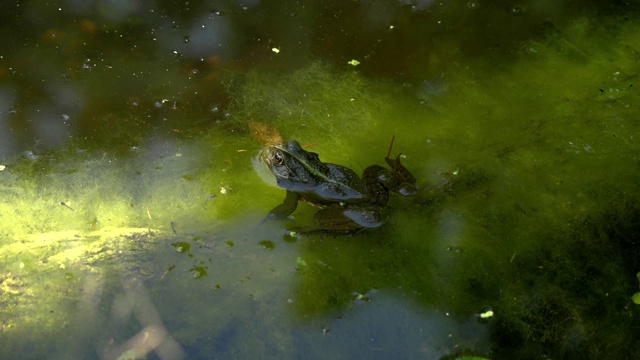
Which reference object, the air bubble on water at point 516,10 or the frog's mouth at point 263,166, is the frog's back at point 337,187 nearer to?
the frog's mouth at point 263,166

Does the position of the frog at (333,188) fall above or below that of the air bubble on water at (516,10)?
below

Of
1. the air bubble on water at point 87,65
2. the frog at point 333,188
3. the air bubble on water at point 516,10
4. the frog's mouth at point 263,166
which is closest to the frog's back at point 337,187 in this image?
the frog at point 333,188

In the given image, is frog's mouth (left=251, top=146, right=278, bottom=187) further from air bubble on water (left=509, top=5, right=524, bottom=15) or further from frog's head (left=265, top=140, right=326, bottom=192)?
air bubble on water (left=509, top=5, right=524, bottom=15)

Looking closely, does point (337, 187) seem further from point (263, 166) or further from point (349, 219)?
point (263, 166)

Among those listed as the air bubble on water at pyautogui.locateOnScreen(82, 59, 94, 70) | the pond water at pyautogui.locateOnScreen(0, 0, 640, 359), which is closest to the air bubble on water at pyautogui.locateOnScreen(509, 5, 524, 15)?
the pond water at pyautogui.locateOnScreen(0, 0, 640, 359)

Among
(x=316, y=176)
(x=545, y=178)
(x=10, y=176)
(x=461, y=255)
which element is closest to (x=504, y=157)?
(x=545, y=178)

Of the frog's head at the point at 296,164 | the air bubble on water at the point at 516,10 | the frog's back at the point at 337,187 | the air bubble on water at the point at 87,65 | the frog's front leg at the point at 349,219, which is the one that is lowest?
the frog's front leg at the point at 349,219

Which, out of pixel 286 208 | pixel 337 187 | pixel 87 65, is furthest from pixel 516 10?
pixel 87 65

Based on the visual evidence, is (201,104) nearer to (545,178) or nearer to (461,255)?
(461,255)
